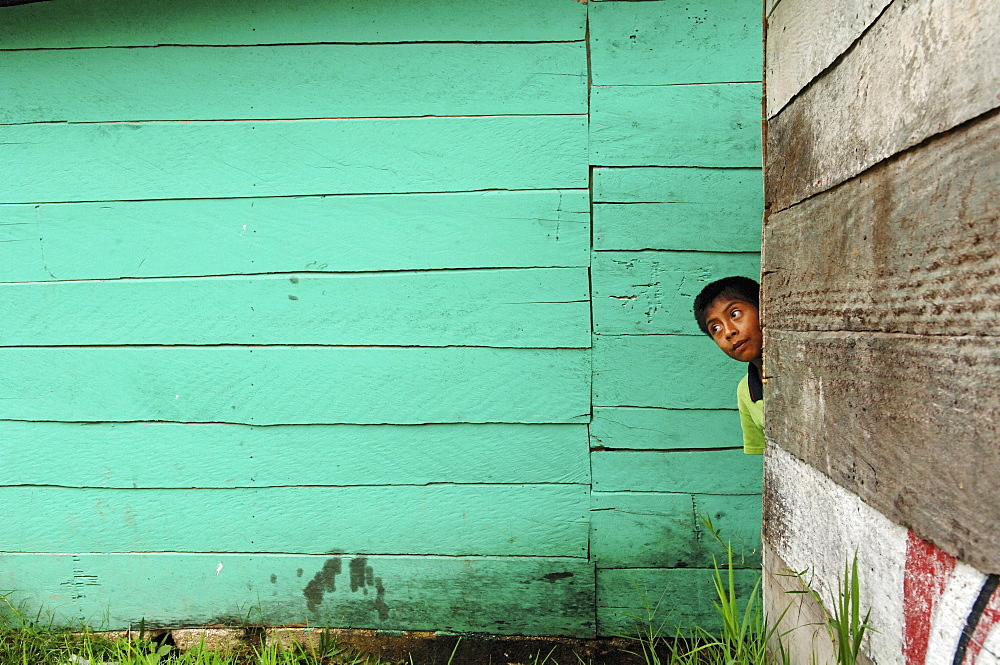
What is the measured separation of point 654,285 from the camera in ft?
6.08

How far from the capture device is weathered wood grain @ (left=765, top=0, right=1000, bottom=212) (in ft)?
1.63

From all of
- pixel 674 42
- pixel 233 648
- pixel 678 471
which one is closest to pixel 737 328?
pixel 678 471

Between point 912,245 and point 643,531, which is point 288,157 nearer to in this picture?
point 643,531

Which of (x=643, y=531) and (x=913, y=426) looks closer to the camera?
(x=913, y=426)

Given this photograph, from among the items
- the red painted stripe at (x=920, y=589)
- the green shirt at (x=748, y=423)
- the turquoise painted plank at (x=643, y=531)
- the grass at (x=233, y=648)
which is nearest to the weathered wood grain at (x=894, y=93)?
the red painted stripe at (x=920, y=589)

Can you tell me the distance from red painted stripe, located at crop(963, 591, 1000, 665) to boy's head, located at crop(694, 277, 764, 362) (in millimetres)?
1061

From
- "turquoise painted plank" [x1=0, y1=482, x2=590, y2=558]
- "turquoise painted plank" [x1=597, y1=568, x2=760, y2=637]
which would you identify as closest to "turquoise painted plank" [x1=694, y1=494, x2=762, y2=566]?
"turquoise painted plank" [x1=597, y1=568, x2=760, y2=637]

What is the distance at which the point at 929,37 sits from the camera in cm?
55

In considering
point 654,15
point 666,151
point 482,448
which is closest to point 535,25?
point 654,15

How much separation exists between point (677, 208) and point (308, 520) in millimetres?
1449

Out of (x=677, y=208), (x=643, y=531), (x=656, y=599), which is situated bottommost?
(x=656, y=599)

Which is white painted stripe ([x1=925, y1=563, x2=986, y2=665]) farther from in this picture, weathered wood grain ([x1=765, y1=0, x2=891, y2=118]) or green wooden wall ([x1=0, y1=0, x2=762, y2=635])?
green wooden wall ([x1=0, y1=0, x2=762, y2=635])

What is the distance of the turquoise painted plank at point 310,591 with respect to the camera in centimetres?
197

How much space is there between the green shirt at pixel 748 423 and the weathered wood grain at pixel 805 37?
923mm
